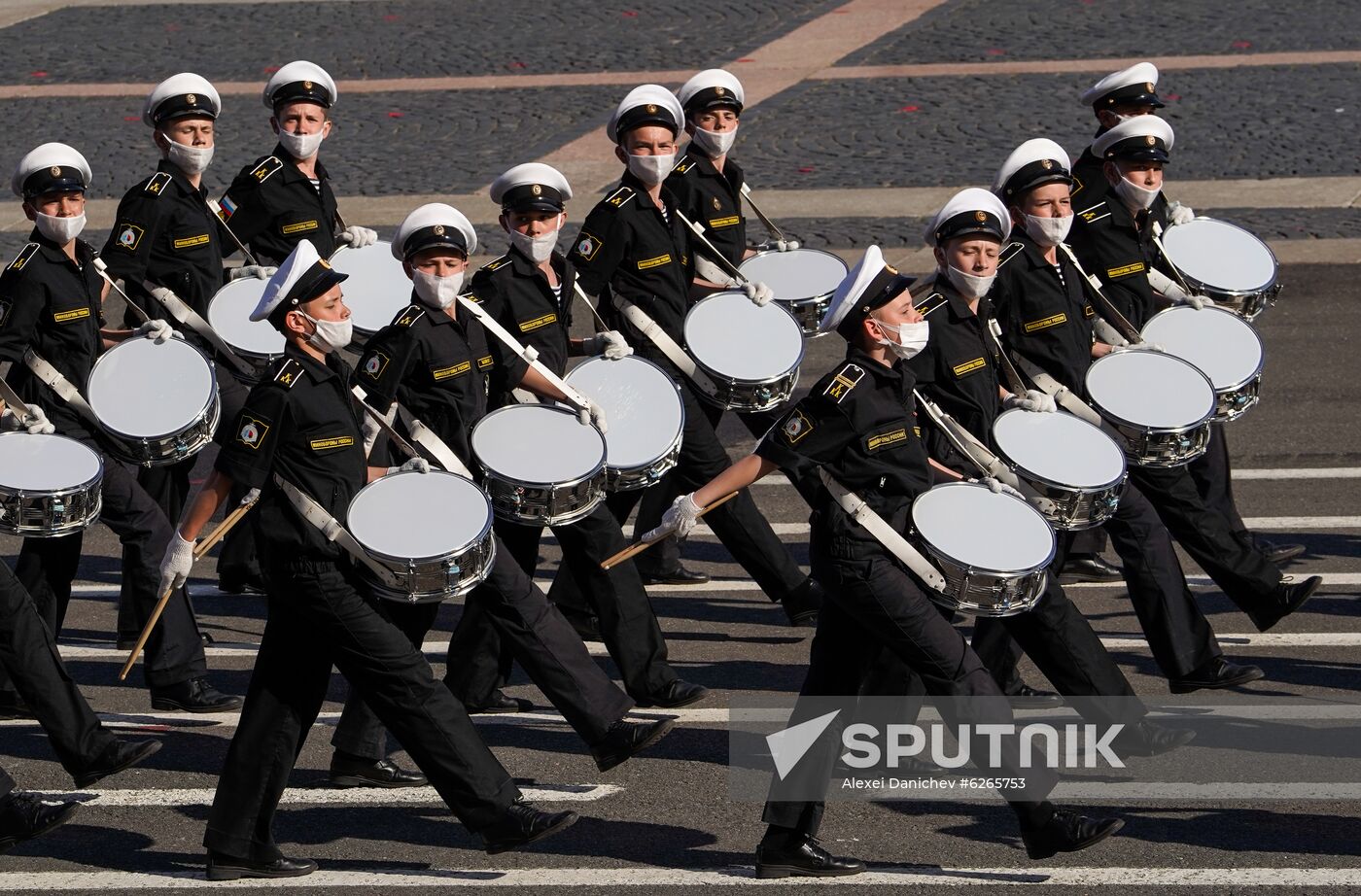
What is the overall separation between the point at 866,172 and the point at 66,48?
10.2 meters

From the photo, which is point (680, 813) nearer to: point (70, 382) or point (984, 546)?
point (984, 546)

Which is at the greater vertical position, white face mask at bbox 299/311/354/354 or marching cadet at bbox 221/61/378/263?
white face mask at bbox 299/311/354/354

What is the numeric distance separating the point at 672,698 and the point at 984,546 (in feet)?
6.73

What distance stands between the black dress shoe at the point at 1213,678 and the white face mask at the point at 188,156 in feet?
16.4

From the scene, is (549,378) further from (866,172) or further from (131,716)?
(866,172)

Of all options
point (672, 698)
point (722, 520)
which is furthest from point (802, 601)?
point (672, 698)

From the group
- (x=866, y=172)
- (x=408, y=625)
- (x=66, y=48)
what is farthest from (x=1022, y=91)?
(x=408, y=625)

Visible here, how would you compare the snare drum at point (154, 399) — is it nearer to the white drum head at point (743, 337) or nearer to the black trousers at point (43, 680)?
the black trousers at point (43, 680)

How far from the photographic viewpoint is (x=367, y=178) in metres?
18.5

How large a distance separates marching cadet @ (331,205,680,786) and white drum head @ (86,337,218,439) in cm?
105

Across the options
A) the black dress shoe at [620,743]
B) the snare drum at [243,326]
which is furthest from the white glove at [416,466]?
the snare drum at [243,326]

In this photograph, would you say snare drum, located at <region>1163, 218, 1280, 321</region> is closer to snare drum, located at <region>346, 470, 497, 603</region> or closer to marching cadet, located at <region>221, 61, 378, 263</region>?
marching cadet, located at <region>221, 61, 378, 263</region>

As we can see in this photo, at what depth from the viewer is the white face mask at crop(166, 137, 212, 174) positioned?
10109 mm

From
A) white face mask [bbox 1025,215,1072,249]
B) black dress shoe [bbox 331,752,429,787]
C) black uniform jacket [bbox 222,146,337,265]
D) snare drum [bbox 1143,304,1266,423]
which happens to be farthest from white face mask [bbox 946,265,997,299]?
black uniform jacket [bbox 222,146,337,265]
